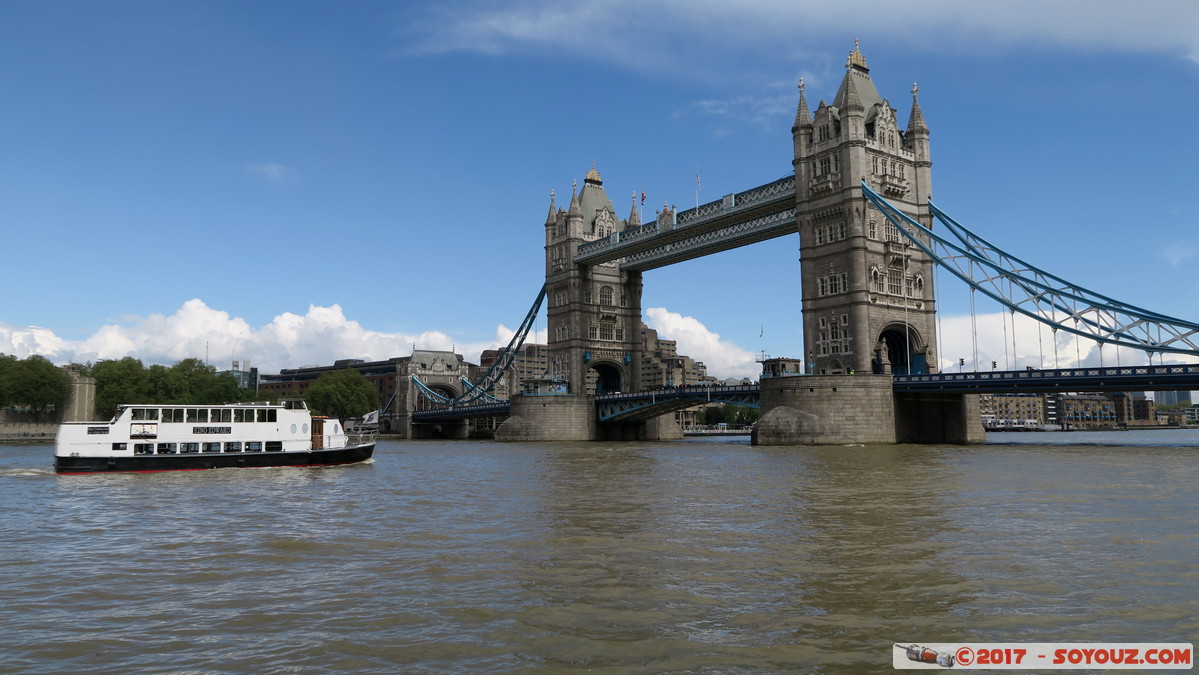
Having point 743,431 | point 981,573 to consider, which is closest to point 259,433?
point 981,573

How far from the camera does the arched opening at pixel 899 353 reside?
64438mm

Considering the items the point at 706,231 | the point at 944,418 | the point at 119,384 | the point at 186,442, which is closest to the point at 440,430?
the point at 119,384

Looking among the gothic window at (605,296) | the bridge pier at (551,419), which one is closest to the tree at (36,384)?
the bridge pier at (551,419)

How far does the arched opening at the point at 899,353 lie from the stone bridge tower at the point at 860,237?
8cm

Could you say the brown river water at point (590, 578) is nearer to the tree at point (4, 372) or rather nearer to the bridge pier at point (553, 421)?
the bridge pier at point (553, 421)

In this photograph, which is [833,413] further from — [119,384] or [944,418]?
[119,384]

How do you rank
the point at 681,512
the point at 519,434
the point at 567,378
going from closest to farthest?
1. the point at 681,512
2. the point at 519,434
3. the point at 567,378

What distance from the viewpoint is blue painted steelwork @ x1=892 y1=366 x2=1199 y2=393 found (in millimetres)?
49562

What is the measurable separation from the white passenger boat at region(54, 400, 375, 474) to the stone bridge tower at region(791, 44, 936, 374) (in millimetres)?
39070

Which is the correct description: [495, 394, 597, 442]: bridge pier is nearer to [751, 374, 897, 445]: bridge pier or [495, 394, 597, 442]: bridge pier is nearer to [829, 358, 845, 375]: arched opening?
[829, 358, 845, 375]: arched opening

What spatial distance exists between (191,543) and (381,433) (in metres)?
130

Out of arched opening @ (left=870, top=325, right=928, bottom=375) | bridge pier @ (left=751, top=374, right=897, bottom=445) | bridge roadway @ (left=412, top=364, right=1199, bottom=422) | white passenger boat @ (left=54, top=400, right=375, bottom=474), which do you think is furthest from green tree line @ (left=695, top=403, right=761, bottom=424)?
white passenger boat @ (left=54, top=400, right=375, bottom=474)

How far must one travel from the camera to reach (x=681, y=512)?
21.2 metres

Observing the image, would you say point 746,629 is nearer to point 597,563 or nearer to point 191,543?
point 597,563
